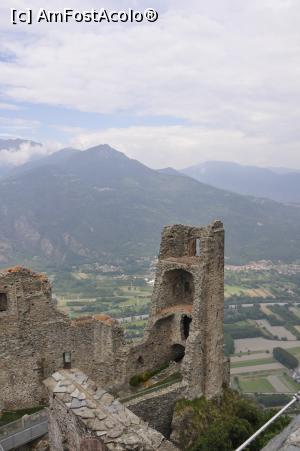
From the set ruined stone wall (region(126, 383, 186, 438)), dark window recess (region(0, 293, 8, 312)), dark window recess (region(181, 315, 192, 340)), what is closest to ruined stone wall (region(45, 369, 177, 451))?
ruined stone wall (region(126, 383, 186, 438))

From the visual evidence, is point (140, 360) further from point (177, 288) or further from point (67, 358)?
point (177, 288)

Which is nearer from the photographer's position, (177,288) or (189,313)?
(189,313)

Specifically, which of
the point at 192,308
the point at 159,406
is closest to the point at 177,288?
the point at 192,308

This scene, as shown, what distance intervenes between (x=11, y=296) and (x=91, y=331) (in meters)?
4.74

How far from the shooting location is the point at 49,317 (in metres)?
22.6

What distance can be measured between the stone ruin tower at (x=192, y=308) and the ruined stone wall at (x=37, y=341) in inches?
110

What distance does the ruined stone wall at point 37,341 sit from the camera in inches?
839

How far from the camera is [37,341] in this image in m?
22.3

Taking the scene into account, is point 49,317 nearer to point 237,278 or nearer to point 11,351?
point 11,351

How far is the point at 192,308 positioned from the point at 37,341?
25.0 ft

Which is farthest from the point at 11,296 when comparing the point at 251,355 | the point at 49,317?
the point at 251,355

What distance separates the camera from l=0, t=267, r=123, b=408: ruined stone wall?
2131cm

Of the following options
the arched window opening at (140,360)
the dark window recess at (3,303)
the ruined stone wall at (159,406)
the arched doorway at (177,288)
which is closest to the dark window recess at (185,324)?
the arched doorway at (177,288)

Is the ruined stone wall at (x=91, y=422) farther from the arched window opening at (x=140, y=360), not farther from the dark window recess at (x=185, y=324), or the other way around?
the dark window recess at (x=185, y=324)
